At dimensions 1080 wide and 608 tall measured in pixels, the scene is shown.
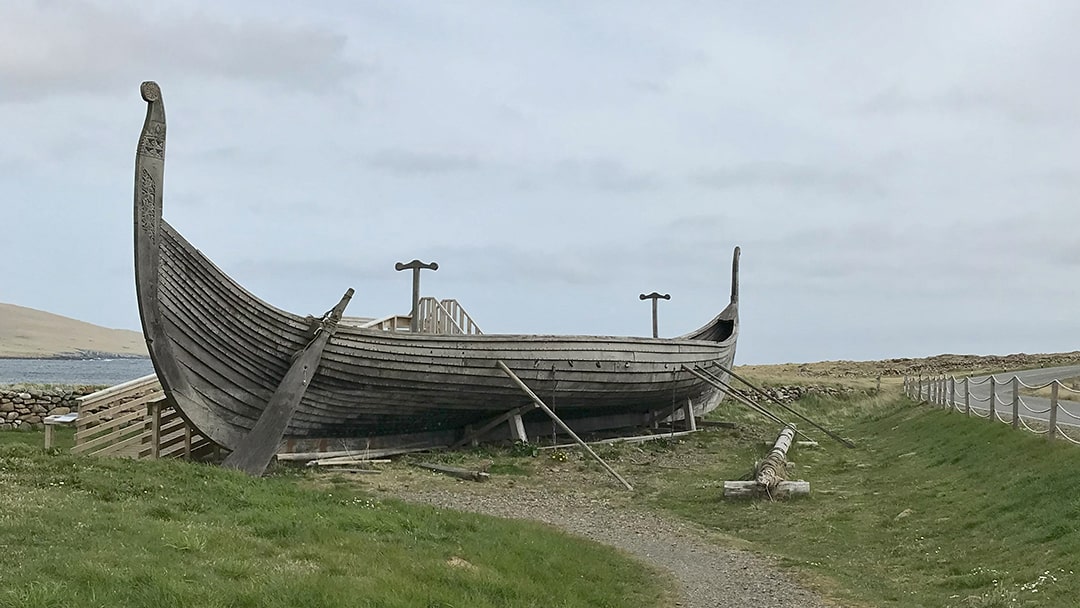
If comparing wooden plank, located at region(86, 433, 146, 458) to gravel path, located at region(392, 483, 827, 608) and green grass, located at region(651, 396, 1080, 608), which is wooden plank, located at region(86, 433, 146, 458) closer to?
gravel path, located at region(392, 483, 827, 608)

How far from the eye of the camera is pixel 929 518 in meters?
11.3

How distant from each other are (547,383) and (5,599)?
12478mm

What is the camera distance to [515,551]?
8.58 m

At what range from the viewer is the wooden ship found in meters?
12.1

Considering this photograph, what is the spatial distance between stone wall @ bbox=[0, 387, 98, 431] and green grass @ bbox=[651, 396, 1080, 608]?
11.9m

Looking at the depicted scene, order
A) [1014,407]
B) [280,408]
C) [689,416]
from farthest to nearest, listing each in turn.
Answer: [689,416] < [1014,407] < [280,408]

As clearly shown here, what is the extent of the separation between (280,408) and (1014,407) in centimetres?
1043

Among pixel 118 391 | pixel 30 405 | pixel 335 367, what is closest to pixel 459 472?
pixel 335 367

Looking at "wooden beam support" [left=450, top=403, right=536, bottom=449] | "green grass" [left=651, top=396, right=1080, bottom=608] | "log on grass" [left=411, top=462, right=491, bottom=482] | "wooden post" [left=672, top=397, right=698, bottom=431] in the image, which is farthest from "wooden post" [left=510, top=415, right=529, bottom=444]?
"wooden post" [left=672, top=397, right=698, bottom=431]

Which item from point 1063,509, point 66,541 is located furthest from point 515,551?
point 1063,509

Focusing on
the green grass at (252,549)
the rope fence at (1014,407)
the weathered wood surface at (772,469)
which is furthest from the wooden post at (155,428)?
the rope fence at (1014,407)

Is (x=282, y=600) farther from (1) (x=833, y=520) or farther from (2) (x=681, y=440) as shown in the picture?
(2) (x=681, y=440)

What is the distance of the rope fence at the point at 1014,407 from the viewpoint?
12772 millimetres

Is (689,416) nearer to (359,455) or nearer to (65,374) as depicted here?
(359,455)
